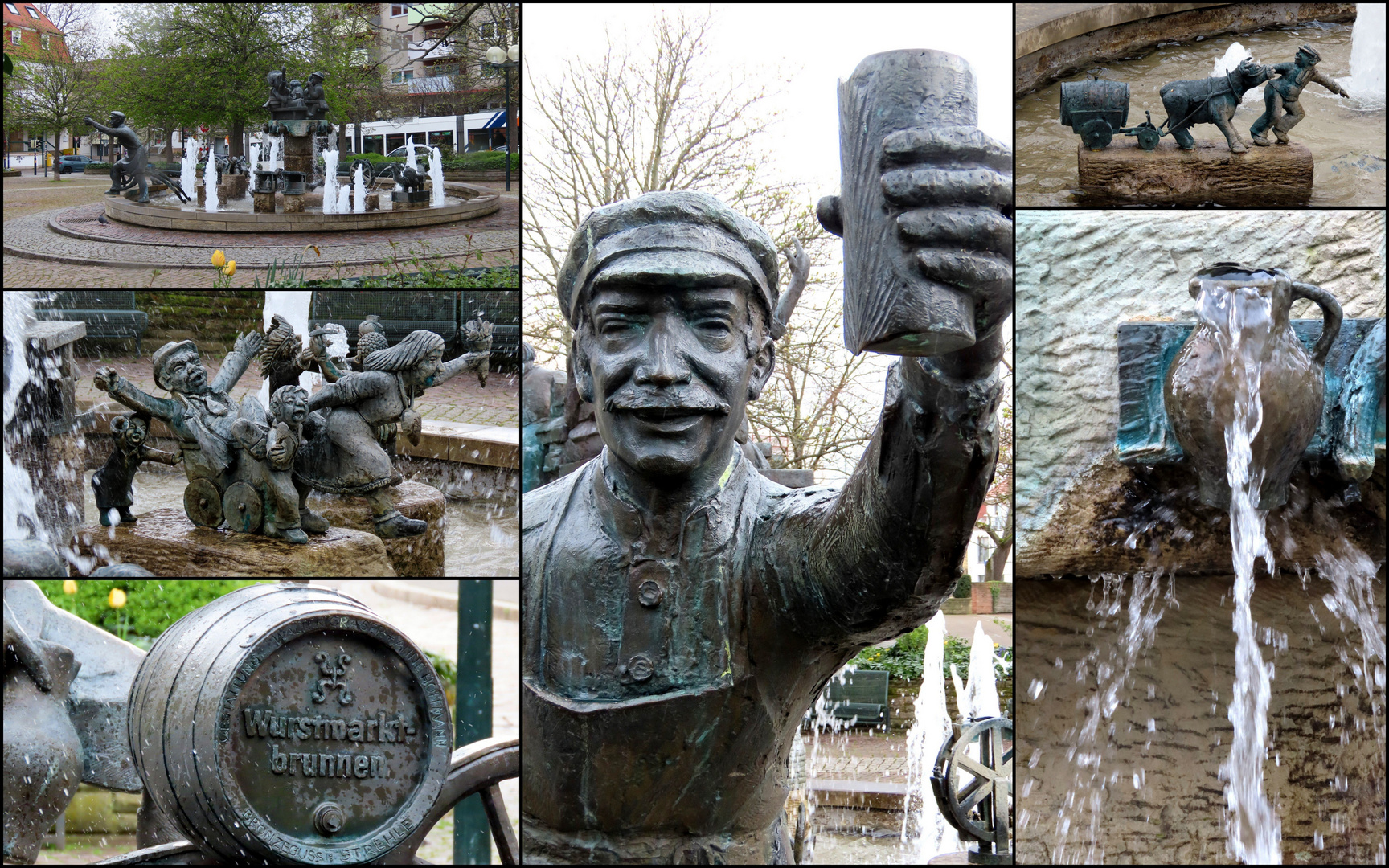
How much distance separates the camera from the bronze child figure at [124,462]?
414 cm

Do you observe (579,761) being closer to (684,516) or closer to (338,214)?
(684,516)

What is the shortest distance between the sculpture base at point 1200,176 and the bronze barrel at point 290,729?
350 centimetres

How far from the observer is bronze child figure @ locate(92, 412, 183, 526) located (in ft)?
13.6

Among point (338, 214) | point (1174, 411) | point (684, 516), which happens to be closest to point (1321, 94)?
point (1174, 411)

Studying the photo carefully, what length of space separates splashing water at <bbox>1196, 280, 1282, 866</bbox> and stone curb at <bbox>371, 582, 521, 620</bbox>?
18.6 ft

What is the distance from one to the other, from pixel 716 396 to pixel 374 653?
1332 millimetres

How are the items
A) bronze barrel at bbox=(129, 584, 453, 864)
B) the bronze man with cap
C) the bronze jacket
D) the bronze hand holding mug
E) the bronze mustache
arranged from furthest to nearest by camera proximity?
the bronze man with cap, bronze barrel at bbox=(129, 584, 453, 864), the bronze jacket, the bronze mustache, the bronze hand holding mug

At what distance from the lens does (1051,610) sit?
3.23 m

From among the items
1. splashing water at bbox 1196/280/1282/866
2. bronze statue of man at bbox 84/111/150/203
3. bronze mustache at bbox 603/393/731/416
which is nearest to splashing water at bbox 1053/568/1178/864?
splashing water at bbox 1196/280/1282/866

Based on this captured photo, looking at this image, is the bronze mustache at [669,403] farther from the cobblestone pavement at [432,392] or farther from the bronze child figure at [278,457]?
the cobblestone pavement at [432,392]

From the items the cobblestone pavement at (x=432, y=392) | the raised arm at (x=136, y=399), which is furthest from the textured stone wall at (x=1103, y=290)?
the raised arm at (x=136, y=399)

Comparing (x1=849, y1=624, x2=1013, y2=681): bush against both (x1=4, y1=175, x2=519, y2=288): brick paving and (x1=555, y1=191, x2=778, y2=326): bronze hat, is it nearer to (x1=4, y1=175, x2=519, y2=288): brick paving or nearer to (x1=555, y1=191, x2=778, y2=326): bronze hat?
(x1=4, y1=175, x2=519, y2=288): brick paving

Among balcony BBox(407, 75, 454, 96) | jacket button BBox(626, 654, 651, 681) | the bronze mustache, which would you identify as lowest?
jacket button BBox(626, 654, 651, 681)

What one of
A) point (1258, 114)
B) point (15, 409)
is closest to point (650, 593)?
point (15, 409)
